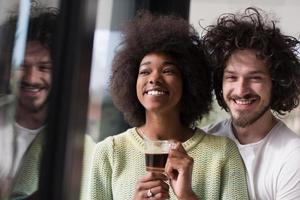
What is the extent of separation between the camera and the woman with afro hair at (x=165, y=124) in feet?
4.18

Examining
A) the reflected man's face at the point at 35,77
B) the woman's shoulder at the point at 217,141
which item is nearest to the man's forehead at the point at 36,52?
the reflected man's face at the point at 35,77

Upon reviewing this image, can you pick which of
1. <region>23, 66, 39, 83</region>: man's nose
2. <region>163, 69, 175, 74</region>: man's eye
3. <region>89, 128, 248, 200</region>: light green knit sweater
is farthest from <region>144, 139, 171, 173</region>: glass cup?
<region>23, 66, 39, 83</region>: man's nose

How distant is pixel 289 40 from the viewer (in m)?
1.49

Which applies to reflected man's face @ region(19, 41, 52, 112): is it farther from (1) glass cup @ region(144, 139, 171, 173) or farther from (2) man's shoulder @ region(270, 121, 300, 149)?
(2) man's shoulder @ region(270, 121, 300, 149)

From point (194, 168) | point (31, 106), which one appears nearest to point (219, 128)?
point (194, 168)

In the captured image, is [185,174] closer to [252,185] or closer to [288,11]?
[252,185]

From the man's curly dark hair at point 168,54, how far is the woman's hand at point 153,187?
292mm

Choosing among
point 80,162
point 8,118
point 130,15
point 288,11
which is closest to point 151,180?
point 80,162

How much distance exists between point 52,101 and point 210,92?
0.60 meters

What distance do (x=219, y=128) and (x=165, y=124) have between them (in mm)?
266

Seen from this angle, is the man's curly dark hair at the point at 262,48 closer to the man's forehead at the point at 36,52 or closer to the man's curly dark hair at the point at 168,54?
the man's curly dark hair at the point at 168,54

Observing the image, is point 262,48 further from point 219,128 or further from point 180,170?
point 180,170

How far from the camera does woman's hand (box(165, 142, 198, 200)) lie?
1.22 m

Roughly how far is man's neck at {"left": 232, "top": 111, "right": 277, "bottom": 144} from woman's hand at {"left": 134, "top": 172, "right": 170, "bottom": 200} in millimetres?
365
